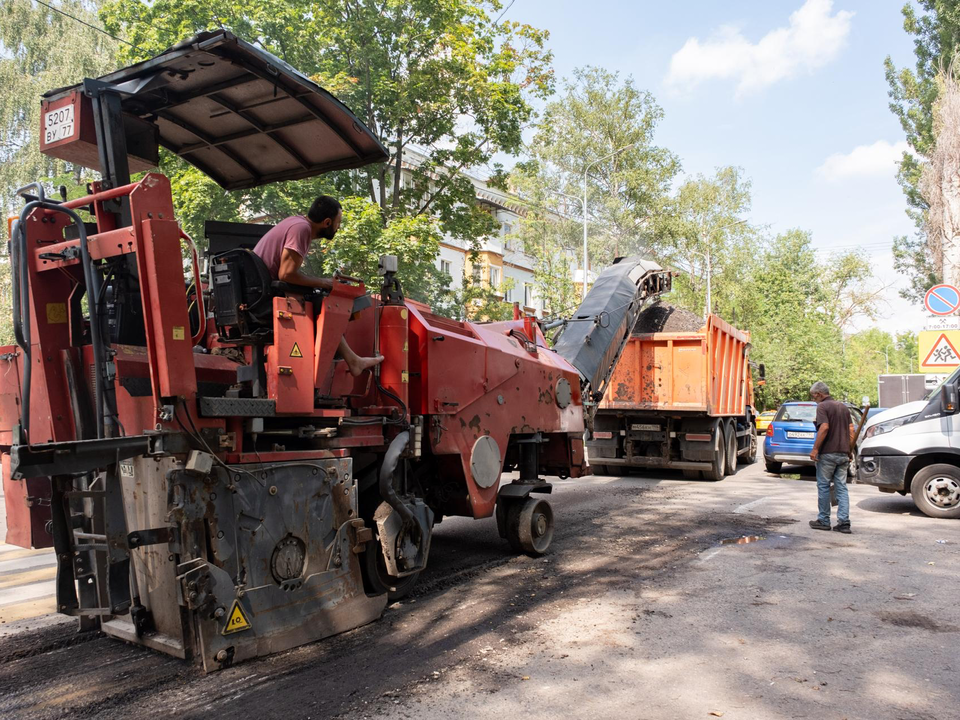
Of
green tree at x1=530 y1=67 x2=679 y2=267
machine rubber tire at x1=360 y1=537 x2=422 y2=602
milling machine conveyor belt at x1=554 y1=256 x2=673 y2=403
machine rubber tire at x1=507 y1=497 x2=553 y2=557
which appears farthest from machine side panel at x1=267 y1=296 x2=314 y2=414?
green tree at x1=530 y1=67 x2=679 y2=267

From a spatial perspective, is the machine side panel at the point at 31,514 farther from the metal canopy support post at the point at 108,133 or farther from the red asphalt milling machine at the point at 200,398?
the metal canopy support post at the point at 108,133

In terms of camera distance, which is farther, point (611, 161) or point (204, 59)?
point (611, 161)

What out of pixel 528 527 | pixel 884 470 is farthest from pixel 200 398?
pixel 884 470

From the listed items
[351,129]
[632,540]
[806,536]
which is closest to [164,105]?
[351,129]

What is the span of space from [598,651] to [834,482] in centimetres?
543

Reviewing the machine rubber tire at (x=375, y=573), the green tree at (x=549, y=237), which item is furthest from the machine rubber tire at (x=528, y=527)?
the green tree at (x=549, y=237)

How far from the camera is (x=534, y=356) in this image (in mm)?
7441

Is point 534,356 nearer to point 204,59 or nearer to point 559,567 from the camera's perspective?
point 559,567

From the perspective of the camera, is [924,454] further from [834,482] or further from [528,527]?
[528,527]

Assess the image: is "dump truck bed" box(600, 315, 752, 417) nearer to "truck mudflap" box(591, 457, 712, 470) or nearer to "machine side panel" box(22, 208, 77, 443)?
"truck mudflap" box(591, 457, 712, 470)

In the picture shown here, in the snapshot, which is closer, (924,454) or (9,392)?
(9,392)

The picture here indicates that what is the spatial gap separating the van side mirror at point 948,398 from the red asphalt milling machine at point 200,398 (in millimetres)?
7356

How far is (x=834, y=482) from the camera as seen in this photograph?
8711mm

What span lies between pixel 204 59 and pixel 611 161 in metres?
32.3
